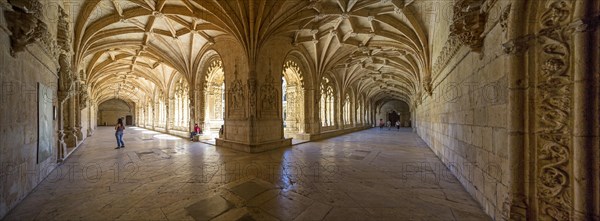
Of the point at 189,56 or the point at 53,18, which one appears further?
the point at 189,56

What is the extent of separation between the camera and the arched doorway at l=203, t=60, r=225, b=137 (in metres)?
12.0

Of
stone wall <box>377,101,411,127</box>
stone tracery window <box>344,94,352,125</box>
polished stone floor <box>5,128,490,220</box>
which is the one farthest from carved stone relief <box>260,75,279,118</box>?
stone wall <box>377,101,411,127</box>

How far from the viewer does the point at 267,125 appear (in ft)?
28.2

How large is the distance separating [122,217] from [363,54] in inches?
533

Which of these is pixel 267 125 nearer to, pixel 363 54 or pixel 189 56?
pixel 189 56

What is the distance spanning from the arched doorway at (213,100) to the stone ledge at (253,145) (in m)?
3.76

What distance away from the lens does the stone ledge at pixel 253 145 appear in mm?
7547

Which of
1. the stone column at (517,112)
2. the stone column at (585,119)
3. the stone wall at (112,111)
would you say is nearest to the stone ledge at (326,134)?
the stone column at (517,112)

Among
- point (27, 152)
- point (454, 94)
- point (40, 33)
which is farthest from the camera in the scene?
point (454, 94)

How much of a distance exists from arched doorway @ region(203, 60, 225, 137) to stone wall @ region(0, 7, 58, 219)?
25.9ft

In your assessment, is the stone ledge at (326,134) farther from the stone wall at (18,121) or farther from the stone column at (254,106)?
the stone wall at (18,121)

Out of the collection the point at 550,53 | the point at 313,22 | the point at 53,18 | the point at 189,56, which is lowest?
the point at 550,53

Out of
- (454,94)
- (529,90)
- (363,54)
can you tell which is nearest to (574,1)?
(529,90)

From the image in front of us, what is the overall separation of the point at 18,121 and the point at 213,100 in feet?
32.1
